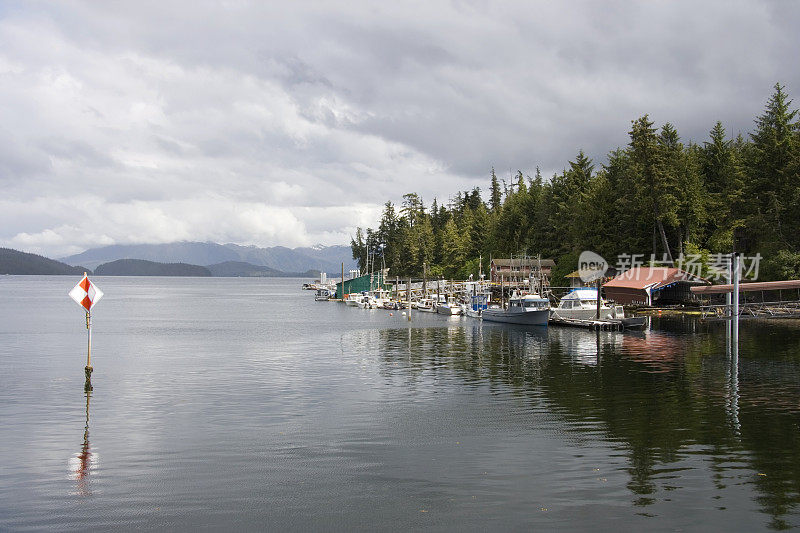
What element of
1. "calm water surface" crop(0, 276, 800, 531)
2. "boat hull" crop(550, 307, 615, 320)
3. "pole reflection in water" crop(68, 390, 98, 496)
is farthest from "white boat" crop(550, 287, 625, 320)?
"pole reflection in water" crop(68, 390, 98, 496)

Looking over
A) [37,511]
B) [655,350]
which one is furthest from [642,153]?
[37,511]

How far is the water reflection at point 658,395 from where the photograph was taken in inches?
748

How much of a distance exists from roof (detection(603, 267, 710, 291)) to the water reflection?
2833 cm

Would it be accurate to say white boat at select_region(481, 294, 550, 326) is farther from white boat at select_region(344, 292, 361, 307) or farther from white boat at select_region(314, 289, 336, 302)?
white boat at select_region(314, 289, 336, 302)

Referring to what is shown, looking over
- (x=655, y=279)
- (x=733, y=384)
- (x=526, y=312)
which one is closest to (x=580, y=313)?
(x=526, y=312)

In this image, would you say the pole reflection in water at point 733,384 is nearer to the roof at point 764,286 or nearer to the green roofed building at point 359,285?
the roof at point 764,286

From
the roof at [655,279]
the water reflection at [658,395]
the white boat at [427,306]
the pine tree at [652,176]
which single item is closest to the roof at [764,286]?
the roof at [655,279]

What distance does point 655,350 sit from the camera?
172 feet

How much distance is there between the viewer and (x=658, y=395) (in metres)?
32.1

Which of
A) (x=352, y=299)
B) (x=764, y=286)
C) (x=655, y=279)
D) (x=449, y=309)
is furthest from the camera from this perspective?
(x=352, y=299)

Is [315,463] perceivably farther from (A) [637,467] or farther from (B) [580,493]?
(A) [637,467]

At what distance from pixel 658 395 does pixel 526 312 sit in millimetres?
50478

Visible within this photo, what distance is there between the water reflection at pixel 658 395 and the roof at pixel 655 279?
28329 mm

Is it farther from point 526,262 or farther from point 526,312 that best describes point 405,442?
point 526,262
